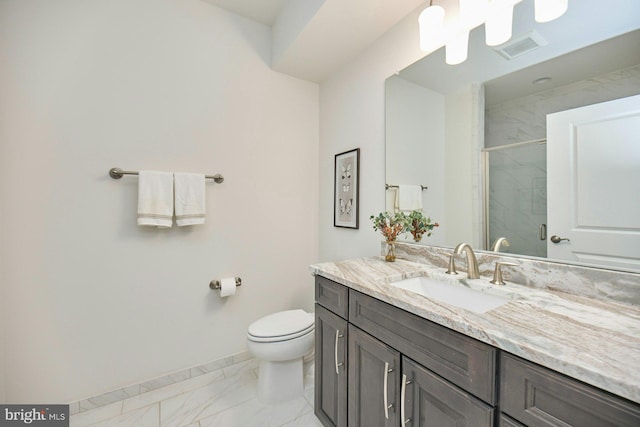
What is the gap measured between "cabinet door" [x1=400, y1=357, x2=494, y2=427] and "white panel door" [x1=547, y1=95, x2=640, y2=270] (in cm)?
68

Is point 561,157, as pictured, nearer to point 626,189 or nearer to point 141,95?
point 626,189

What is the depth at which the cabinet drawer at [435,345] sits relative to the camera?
2.21 ft

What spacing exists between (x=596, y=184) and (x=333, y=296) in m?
1.08

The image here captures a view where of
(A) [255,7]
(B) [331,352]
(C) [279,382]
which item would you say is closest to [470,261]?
(B) [331,352]

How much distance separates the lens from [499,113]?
3.93 feet

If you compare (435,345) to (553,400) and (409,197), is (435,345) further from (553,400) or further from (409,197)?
(409,197)

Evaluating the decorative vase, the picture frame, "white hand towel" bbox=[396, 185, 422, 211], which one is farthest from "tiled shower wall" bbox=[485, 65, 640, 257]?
the picture frame

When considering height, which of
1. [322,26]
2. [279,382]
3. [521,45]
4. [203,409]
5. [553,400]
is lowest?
[203,409]

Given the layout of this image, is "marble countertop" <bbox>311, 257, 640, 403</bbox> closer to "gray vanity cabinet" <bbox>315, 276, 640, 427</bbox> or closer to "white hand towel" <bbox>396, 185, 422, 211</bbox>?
"gray vanity cabinet" <bbox>315, 276, 640, 427</bbox>

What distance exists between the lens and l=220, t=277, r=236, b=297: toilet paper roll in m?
1.83

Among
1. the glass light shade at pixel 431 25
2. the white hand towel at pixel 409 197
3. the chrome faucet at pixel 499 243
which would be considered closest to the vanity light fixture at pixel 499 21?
the glass light shade at pixel 431 25

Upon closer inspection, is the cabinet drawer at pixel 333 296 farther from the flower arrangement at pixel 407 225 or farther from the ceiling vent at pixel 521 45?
the ceiling vent at pixel 521 45

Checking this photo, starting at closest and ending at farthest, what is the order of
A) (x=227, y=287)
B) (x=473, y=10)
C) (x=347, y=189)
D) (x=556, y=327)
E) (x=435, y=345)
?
(x=556, y=327) → (x=435, y=345) → (x=473, y=10) → (x=227, y=287) → (x=347, y=189)

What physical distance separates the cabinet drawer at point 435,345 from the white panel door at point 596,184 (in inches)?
24.5
